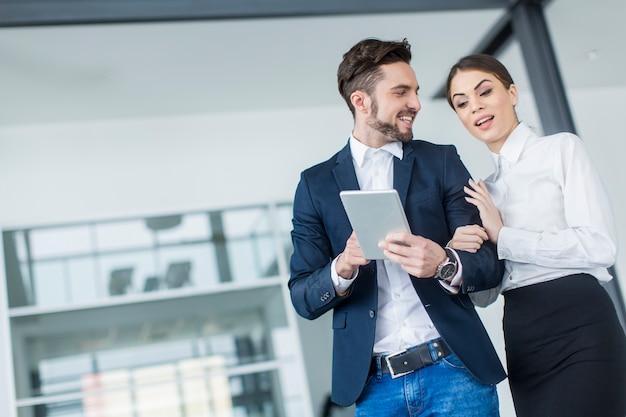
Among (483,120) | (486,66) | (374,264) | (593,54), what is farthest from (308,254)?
(593,54)

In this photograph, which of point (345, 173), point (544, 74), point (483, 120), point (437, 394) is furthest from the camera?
point (544, 74)

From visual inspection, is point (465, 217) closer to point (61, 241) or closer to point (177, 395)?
point (177, 395)

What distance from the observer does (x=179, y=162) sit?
22.8 ft

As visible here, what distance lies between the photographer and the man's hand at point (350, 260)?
186 cm

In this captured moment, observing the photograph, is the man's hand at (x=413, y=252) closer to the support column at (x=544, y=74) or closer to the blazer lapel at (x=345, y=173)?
the blazer lapel at (x=345, y=173)

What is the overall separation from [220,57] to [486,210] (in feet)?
14.3

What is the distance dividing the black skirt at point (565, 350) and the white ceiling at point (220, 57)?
4.02m

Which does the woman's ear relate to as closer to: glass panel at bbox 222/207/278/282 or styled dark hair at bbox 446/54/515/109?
styled dark hair at bbox 446/54/515/109

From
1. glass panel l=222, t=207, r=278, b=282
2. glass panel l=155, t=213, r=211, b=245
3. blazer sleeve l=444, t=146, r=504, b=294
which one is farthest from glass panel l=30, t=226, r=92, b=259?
blazer sleeve l=444, t=146, r=504, b=294

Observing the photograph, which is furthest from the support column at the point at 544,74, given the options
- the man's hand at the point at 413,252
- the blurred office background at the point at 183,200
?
the man's hand at the point at 413,252

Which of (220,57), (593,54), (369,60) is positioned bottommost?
(369,60)

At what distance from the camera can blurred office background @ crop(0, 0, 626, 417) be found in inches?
241

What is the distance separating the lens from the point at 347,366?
6.48 ft

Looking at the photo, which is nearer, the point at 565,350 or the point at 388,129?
the point at 565,350
